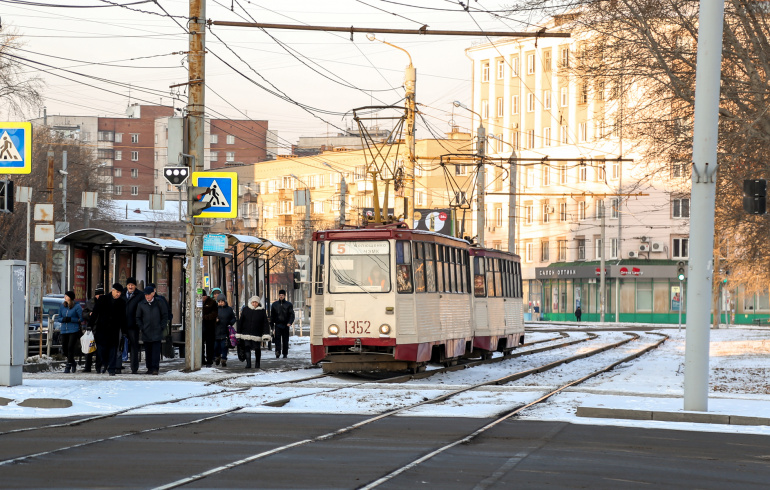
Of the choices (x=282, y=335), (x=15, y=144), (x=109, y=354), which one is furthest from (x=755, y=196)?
(x=282, y=335)

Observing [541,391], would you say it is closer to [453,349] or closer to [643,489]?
[453,349]

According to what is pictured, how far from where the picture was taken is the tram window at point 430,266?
2455cm

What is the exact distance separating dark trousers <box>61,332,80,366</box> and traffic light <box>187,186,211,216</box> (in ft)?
11.2

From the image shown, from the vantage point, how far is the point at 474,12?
2617 centimetres

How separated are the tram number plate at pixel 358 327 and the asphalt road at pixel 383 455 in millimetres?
8087

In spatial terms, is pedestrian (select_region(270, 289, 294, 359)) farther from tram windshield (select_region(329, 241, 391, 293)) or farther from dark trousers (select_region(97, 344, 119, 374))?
dark trousers (select_region(97, 344, 119, 374))

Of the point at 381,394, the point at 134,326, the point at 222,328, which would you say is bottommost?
the point at 381,394

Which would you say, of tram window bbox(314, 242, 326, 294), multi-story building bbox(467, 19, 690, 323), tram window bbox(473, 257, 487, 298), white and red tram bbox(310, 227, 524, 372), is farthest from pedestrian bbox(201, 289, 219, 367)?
multi-story building bbox(467, 19, 690, 323)

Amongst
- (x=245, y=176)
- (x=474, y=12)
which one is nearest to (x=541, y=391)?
(x=474, y=12)

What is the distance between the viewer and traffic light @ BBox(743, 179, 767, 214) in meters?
21.0

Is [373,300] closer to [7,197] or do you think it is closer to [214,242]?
[214,242]

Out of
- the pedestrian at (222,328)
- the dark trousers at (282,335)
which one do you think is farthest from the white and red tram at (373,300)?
the dark trousers at (282,335)

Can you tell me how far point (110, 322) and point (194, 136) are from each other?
12.7ft

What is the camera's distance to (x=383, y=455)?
449 inches
